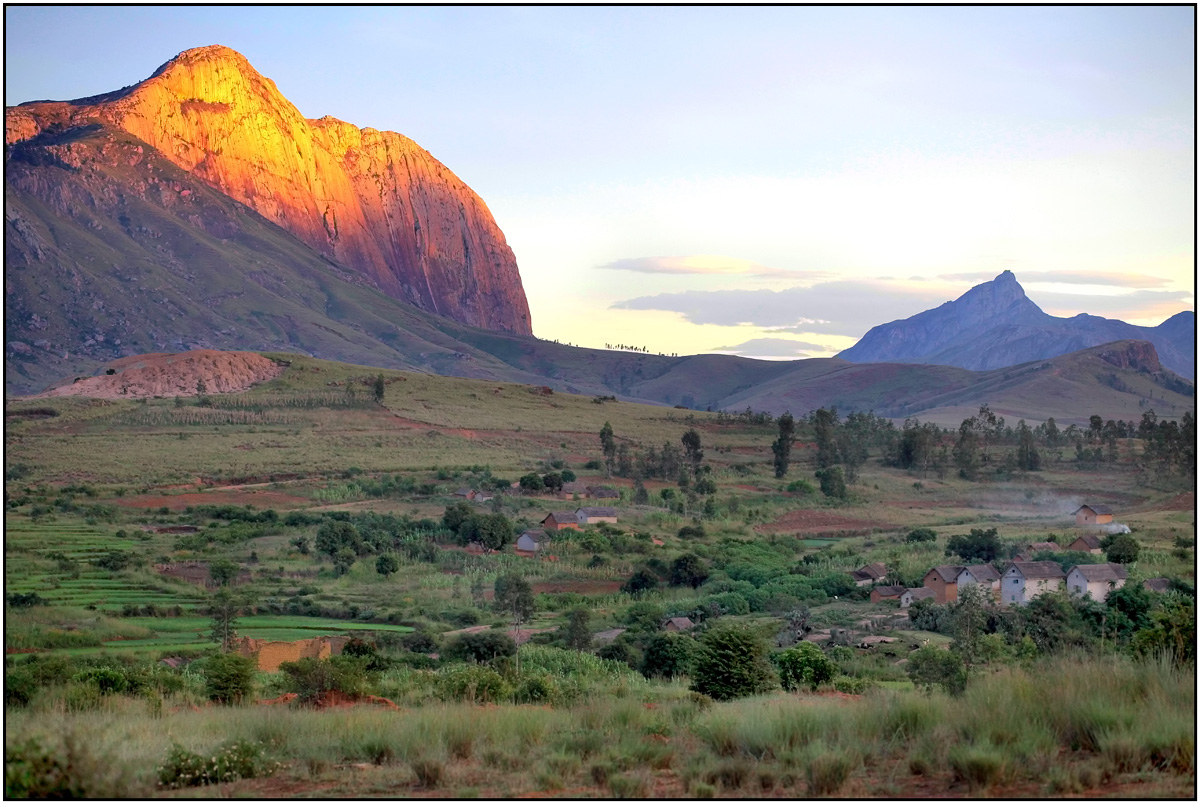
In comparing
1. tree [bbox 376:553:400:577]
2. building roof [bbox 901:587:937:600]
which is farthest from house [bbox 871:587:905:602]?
tree [bbox 376:553:400:577]

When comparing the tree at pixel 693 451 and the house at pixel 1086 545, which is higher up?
the tree at pixel 693 451

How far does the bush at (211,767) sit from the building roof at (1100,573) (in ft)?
99.6

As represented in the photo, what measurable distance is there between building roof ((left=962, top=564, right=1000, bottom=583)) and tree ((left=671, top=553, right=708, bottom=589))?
395 inches

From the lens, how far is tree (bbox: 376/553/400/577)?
3978 cm

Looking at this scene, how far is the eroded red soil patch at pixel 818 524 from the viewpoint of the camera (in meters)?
56.6

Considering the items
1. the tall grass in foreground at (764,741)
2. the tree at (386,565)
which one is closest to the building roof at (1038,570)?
the tree at (386,565)

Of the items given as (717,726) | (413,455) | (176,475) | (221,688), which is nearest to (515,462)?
(413,455)

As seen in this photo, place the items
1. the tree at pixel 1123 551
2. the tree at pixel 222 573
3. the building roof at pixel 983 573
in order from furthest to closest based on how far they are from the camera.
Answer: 1. the tree at pixel 1123 551
2. the tree at pixel 222 573
3. the building roof at pixel 983 573

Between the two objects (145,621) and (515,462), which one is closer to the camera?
(145,621)

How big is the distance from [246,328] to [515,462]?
4001 inches

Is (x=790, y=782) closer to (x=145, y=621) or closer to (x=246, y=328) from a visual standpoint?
(x=145, y=621)

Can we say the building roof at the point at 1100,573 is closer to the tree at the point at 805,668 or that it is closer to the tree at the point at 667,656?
the tree at the point at 667,656

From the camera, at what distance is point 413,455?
74688mm

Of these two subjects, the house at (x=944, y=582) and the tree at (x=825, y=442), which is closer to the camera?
the house at (x=944, y=582)
